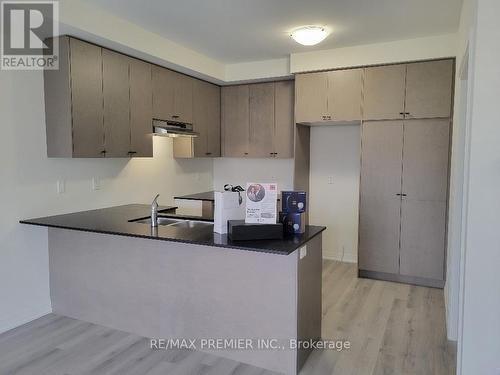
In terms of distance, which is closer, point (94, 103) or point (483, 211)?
point (483, 211)

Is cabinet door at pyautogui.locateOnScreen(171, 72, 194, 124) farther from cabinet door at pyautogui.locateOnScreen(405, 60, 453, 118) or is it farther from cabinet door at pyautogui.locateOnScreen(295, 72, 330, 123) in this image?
cabinet door at pyautogui.locateOnScreen(405, 60, 453, 118)

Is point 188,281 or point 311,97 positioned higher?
point 311,97

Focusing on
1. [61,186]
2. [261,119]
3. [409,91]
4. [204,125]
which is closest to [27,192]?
[61,186]

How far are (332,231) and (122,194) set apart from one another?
279 cm

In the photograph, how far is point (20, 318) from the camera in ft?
10.3

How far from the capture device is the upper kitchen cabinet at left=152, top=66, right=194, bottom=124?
4102mm

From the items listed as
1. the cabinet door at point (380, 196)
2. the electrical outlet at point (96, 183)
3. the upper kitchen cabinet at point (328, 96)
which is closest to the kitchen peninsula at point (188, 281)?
the electrical outlet at point (96, 183)

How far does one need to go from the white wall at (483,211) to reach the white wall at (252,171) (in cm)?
353

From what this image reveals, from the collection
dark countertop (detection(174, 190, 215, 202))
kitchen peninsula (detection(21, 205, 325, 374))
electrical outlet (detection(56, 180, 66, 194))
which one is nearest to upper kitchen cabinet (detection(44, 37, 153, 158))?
electrical outlet (detection(56, 180, 66, 194))

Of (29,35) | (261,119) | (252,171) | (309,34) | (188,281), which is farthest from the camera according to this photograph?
Answer: (252,171)

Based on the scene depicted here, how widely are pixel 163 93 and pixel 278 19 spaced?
155cm

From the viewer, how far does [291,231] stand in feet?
8.50

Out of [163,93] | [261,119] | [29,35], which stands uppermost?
[29,35]

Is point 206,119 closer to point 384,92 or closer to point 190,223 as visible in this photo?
point 190,223
